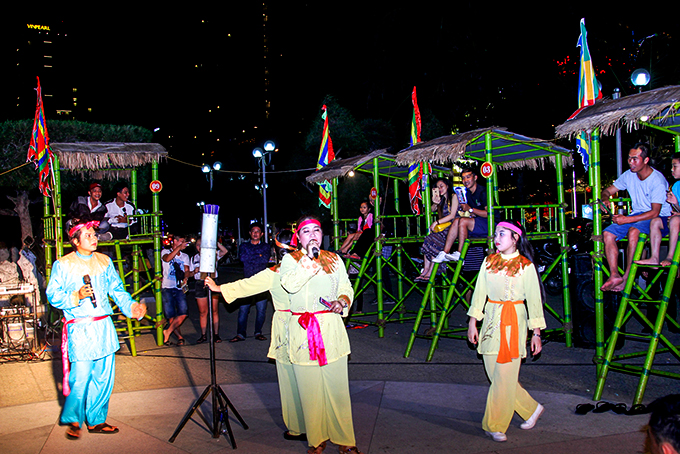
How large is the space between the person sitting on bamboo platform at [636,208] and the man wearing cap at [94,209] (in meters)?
7.45

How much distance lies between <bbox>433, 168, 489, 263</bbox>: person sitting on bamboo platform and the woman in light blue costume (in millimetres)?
4866

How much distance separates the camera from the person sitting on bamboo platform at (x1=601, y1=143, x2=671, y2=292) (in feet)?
21.8

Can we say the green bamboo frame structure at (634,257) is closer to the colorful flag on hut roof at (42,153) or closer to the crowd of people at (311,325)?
the crowd of people at (311,325)

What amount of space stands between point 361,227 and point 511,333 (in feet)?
23.2

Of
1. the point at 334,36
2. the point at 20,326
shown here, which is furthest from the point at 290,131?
the point at 20,326

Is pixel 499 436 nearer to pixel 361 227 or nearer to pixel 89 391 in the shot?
pixel 89 391

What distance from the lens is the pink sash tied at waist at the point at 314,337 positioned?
4.54m

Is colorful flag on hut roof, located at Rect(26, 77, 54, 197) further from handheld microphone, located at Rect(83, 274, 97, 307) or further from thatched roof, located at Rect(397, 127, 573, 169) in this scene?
thatched roof, located at Rect(397, 127, 573, 169)

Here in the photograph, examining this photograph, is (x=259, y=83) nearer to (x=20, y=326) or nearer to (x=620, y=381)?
(x=20, y=326)

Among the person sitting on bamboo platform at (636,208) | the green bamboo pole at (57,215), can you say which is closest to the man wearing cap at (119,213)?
the green bamboo pole at (57,215)

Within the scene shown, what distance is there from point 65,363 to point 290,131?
109ft

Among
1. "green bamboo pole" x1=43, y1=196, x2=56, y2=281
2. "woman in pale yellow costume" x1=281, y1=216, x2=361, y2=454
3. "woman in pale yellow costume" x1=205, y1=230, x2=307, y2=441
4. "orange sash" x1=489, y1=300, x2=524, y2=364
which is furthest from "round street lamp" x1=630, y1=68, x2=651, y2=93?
"green bamboo pole" x1=43, y1=196, x2=56, y2=281

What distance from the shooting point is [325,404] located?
4617 millimetres

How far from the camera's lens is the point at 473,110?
23.3 m
